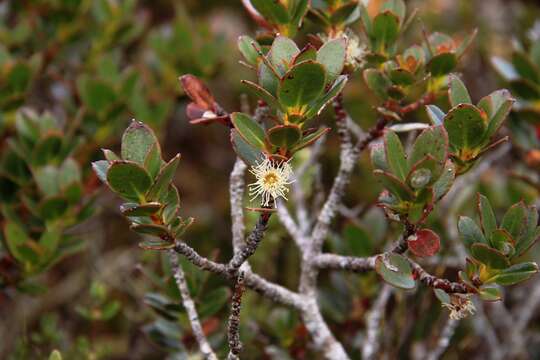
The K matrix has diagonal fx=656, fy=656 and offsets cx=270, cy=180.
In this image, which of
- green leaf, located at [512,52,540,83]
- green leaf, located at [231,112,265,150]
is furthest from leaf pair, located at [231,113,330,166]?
green leaf, located at [512,52,540,83]

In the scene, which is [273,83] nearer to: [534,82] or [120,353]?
[534,82]

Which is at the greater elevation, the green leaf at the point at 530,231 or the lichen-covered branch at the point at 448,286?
the green leaf at the point at 530,231

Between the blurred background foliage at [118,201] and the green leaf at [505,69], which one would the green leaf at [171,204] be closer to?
the blurred background foliage at [118,201]

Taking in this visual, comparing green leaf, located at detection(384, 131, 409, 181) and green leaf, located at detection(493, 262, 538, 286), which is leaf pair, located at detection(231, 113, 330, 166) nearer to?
green leaf, located at detection(384, 131, 409, 181)

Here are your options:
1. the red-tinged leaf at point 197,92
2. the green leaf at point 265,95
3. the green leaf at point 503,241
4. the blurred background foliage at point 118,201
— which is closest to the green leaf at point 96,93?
the blurred background foliage at point 118,201

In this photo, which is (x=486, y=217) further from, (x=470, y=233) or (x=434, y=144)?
(x=434, y=144)
